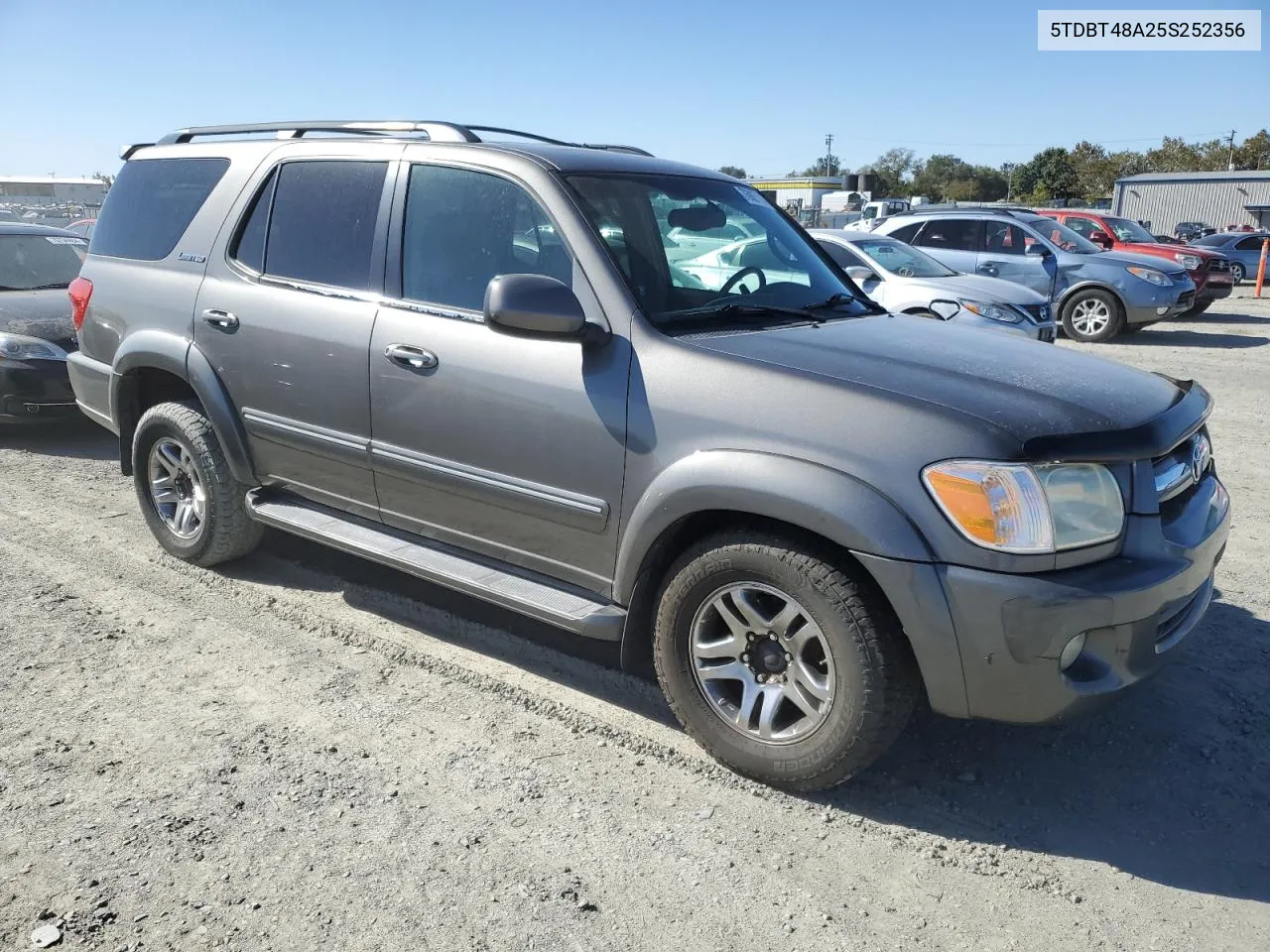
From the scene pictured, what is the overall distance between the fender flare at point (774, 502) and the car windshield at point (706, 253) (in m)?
0.59

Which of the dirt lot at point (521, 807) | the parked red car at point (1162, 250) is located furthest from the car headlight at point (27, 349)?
the parked red car at point (1162, 250)

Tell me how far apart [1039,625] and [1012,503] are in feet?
1.05

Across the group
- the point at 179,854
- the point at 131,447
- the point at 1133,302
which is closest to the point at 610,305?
the point at 179,854

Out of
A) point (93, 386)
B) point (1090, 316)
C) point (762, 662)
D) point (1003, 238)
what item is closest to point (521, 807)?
point (762, 662)

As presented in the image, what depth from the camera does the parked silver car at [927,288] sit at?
32.1 feet

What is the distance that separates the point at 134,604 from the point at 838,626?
3202mm

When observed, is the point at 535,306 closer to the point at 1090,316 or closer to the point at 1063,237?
the point at 1090,316

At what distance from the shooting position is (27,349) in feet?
23.8

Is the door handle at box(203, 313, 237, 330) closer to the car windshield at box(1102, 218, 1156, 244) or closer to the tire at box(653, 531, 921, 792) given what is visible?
the tire at box(653, 531, 921, 792)

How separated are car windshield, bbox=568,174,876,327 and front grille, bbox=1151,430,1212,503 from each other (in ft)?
4.04

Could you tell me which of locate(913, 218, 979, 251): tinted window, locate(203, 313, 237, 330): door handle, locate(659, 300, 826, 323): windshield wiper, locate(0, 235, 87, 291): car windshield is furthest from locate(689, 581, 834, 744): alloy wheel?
locate(913, 218, 979, 251): tinted window

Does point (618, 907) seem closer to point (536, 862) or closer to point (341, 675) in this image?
point (536, 862)

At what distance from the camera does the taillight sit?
5.04 metres

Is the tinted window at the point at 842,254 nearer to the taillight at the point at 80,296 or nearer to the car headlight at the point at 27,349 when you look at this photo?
the car headlight at the point at 27,349
